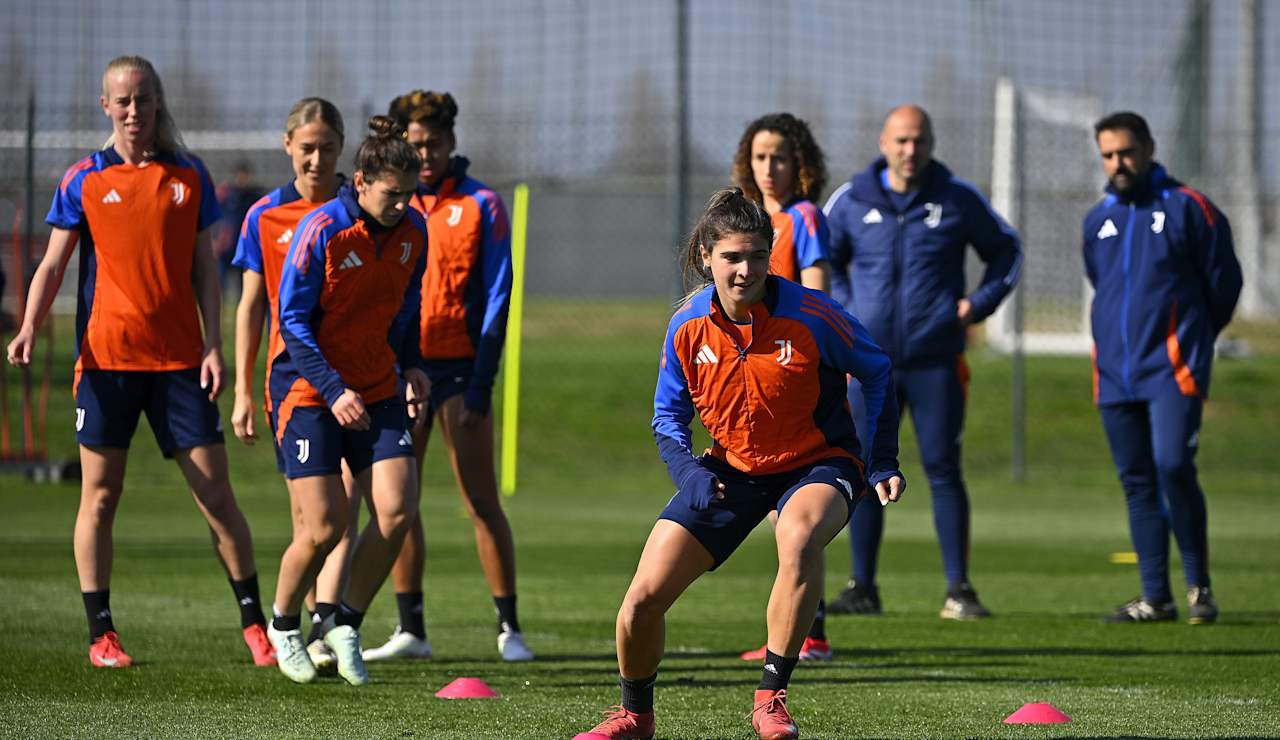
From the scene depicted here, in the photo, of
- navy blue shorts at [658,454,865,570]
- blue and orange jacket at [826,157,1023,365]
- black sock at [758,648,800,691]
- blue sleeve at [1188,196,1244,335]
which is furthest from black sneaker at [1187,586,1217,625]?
black sock at [758,648,800,691]

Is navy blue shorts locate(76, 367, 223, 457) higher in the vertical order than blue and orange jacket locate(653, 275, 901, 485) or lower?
lower

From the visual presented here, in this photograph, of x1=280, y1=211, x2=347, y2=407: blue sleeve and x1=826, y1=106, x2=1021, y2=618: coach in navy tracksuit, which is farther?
x1=826, y1=106, x2=1021, y2=618: coach in navy tracksuit

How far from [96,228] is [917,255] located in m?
3.76

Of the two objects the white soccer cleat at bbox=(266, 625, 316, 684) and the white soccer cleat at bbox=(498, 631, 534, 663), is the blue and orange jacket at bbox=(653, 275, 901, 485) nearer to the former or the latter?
the white soccer cleat at bbox=(266, 625, 316, 684)

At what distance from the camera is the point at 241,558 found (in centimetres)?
686

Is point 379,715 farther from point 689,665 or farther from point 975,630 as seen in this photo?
point 975,630

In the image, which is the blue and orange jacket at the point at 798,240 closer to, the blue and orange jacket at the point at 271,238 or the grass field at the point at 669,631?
the grass field at the point at 669,631

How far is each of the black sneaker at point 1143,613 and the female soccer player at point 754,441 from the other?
3.34 m

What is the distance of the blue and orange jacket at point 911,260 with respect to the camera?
8430 mm

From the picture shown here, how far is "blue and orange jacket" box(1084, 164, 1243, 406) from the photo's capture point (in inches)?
323

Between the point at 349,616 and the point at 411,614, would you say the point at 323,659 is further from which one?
the point at 411,614

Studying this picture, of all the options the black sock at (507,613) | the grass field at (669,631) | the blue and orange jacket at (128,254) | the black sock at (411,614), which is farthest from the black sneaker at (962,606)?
the blue and orange jacket at (128,254)

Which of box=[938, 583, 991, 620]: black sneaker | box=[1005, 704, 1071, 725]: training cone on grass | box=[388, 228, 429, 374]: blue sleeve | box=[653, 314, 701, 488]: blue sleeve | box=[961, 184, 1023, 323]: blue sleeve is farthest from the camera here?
box=[961, 184, 1023, 323]: blue sleeve

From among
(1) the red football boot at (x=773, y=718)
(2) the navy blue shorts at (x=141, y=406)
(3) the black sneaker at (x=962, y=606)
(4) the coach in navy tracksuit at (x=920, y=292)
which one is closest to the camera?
(1) the red football boot at (x=773, y=718)
